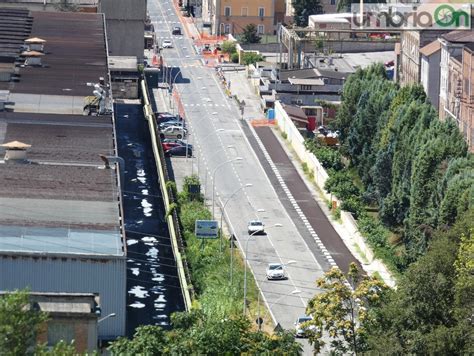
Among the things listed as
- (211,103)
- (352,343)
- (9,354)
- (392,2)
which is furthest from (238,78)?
(9,354)

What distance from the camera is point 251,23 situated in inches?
7411

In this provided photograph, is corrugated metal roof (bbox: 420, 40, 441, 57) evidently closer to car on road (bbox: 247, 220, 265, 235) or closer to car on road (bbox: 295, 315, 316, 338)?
car on road (bbox: 247, 220, 265, 235)

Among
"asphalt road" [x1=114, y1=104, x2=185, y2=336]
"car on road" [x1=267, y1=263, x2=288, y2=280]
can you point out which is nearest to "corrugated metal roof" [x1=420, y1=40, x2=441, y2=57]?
"asphalt road" [x1=114, y1=104, x2=185, y2=336]

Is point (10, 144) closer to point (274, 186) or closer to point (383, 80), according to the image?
point (274, 186)

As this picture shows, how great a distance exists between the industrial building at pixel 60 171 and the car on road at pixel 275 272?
9.83 m

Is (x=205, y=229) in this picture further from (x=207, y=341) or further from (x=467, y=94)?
(x=207, y=341)

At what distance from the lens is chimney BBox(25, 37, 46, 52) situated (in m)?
126

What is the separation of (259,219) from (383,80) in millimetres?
24091

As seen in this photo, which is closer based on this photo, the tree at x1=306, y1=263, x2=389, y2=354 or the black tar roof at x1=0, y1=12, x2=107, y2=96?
the tree at x1=306, y1=263, x2=389, y2=354

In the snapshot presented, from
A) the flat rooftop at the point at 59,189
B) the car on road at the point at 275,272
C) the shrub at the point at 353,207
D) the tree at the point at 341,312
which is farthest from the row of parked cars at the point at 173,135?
the tree at the point at 341,312

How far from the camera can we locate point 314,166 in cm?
12419

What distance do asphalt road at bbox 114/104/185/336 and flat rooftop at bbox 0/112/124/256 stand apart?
4928mm

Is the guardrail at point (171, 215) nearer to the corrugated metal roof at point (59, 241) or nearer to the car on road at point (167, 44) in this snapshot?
the corrugated metal roof at point (59, 241)

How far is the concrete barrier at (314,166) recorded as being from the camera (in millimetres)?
→ 106744
